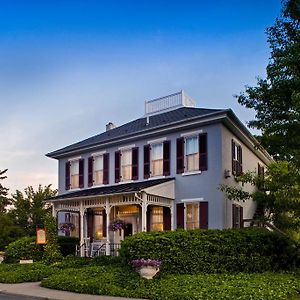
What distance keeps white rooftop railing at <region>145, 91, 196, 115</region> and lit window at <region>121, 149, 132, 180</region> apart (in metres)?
3.37

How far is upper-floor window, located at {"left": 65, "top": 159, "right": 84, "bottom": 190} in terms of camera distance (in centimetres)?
2614

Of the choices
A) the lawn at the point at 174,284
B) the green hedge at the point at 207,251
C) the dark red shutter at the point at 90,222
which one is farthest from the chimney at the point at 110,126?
the green hedge at the point at 207,251

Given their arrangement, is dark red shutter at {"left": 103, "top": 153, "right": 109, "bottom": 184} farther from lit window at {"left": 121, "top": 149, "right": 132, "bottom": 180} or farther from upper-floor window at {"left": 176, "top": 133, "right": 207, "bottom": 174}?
upper-floor window at {"left": 176, "top": 133, "right": 207, "bottom": 174}

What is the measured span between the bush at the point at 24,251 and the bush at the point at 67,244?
6.34ft

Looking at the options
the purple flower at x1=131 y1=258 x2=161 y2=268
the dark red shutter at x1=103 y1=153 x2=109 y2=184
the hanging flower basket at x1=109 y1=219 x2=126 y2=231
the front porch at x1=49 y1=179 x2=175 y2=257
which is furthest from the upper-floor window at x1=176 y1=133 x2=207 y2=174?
the purple flower at x1=131 y1=258 x2=161 y2=268

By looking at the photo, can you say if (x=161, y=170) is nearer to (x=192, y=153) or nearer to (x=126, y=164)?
(x=192, y=153)

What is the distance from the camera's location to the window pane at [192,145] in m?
20.9

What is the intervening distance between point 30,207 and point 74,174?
A: 12.1 meters

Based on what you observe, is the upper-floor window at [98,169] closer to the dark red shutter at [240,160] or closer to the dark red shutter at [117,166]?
the dark red shutter at [117,166]

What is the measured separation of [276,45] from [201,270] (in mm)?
8061

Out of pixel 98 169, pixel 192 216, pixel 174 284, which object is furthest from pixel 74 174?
pixel 174 284

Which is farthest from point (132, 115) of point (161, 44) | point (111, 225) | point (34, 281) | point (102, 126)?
point (34, 281)

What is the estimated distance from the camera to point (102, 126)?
3011cm

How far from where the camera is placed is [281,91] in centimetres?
1525
